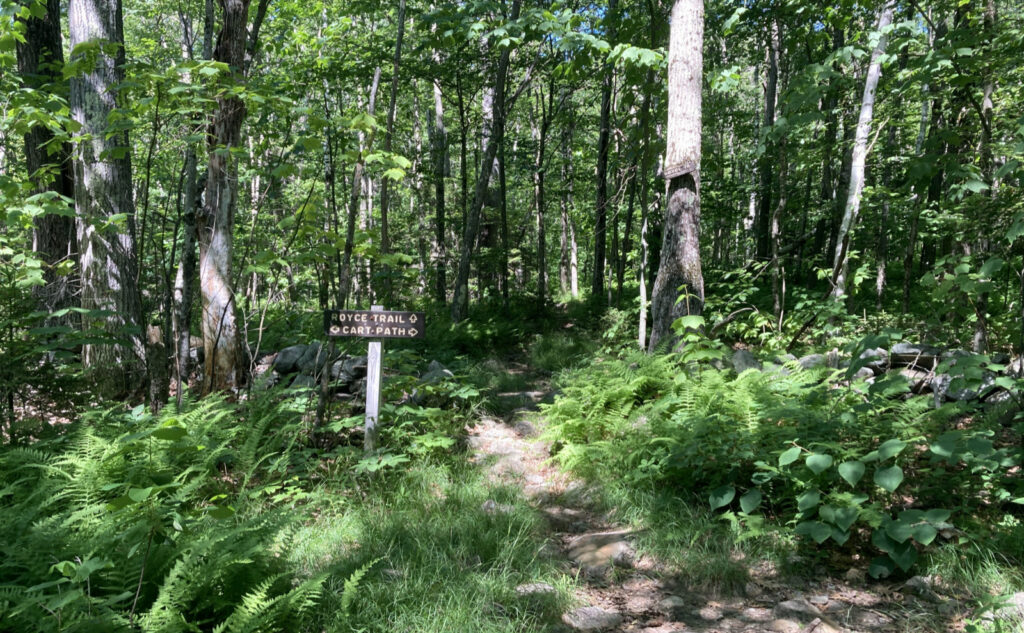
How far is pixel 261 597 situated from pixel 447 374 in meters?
4.79

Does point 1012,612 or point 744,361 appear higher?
point 744,361

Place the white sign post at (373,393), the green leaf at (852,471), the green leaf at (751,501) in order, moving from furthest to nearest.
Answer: the white sign post at (373,393), the green leaf at (751,501), the green leaf at (852,471)

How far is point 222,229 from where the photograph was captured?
17.8 feet

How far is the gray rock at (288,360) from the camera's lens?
287 inches

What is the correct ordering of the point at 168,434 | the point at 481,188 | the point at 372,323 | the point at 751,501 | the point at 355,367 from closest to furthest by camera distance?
the point at 168,434
the point at 751,501
the point at 372,323
the point at 355,367
the point at 481,188

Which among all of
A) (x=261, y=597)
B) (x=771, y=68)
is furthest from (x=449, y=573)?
(x=771, y=68)

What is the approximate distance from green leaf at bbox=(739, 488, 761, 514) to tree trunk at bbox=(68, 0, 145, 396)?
585 centimetres

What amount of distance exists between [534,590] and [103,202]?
575 cm

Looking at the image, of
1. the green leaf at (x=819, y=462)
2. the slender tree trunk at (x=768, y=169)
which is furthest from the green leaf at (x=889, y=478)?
the slender tree trunk at (x=768, y=169)

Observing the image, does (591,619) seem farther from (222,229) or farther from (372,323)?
(222,229)

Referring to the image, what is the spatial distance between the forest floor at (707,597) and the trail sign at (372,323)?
1717 mm


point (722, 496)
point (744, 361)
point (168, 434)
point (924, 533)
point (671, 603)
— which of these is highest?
point (168, 434)

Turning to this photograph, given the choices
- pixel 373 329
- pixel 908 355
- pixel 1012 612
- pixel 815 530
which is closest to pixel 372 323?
pixel 373 329

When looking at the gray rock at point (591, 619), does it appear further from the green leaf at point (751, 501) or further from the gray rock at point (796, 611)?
the green leaf at point (751, 501)
